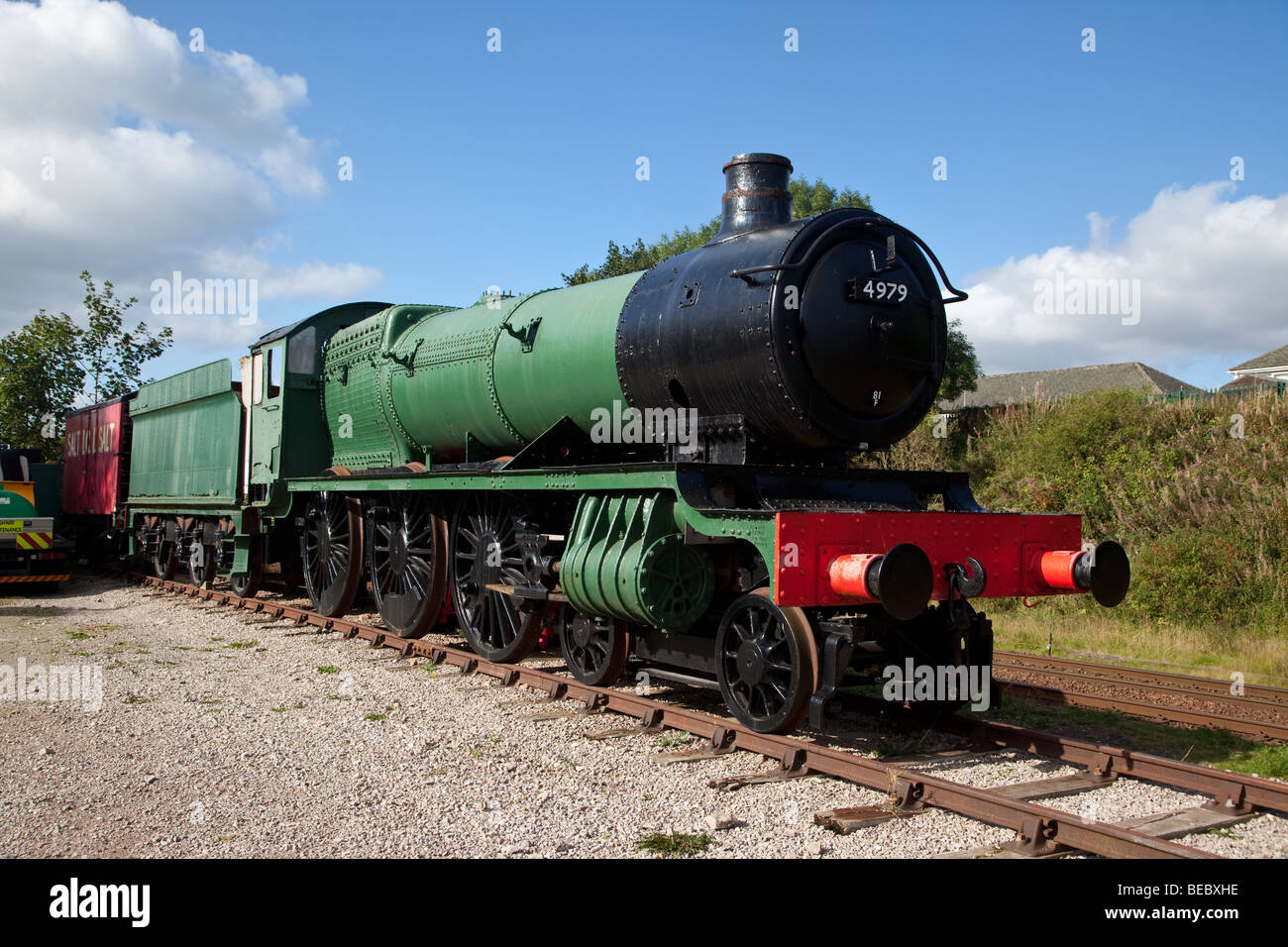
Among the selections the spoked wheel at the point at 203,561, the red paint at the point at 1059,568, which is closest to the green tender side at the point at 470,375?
the red paint at the point at 1059,568

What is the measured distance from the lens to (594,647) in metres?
7.32

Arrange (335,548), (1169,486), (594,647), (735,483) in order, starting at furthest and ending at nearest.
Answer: (1169,486), (335,548), (594,647), (735,483)

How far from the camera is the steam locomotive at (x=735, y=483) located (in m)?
5.57

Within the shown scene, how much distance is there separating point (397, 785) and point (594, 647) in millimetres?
2437

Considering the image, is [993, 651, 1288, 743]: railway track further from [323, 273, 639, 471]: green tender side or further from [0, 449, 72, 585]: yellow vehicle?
[0, 449, 72, 585]: yellow vehicle

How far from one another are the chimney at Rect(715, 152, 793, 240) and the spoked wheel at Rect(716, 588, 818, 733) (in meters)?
2.62

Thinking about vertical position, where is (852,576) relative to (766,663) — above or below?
above

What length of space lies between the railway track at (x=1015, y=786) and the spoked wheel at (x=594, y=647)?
7.6 inches

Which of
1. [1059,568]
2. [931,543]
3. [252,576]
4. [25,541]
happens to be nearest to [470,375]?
[931,543]

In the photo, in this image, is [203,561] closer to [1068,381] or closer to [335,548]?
[335,548]

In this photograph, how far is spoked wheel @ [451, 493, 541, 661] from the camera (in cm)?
805

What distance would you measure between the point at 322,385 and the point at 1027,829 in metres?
9.90

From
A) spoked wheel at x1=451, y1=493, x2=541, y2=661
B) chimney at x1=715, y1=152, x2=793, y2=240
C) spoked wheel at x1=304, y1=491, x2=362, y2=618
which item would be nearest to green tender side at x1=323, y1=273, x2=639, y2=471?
spoked wheel at x1=304, y1=491, x2=362, y2=618

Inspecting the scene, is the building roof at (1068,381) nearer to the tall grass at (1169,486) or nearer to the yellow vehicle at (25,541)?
the tall grass at (1169,486)
